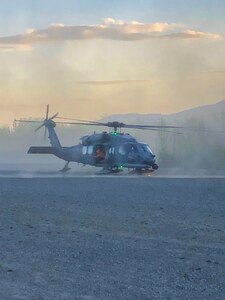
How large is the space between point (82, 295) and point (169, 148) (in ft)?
294

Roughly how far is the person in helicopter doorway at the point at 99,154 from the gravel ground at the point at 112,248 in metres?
23.6

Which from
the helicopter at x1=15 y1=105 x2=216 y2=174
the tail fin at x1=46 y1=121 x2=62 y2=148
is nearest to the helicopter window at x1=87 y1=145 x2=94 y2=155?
the helicopter at x1=15 y1=105 x2=216 y2=174

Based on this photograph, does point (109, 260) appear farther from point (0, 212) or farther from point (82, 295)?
point (0, 212)

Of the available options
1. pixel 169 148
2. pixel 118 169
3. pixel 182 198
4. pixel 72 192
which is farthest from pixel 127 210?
pixel 169 148

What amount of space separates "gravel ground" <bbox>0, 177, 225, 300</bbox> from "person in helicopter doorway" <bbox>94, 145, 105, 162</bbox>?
23603mm

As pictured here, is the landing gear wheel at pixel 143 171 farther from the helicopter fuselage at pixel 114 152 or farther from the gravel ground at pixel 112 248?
the gravel ground at pixel 112 248

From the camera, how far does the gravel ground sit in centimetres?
948

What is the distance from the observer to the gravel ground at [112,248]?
9.48m

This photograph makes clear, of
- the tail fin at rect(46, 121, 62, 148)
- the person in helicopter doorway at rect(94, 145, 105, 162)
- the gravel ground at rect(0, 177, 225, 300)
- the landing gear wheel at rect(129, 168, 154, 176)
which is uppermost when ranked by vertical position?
the tail fin at rect(46, 121, 62, 148)

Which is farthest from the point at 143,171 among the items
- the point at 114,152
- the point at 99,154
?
the point at 99,154

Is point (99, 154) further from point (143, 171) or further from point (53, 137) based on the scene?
point (53, 137)

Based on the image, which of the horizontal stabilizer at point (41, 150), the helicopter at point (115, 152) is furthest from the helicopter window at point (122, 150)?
the horizontal stabilizer at point (41, 150)

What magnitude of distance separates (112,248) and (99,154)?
35.3m

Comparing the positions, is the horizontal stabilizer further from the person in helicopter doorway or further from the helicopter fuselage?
the person in helicopter doorway
